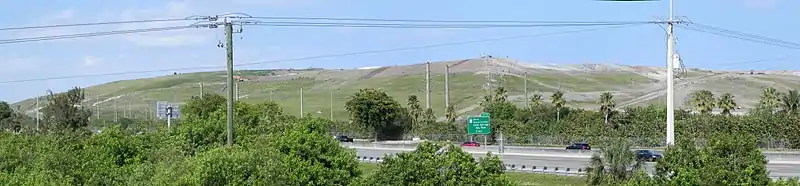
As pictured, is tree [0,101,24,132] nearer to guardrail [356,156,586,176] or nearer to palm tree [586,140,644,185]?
guardrail [356,156,586,176]

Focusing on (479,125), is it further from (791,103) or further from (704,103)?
(704,103)

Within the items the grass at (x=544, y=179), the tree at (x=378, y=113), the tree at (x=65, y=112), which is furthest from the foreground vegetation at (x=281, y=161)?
the tree at (x=378, y=113)

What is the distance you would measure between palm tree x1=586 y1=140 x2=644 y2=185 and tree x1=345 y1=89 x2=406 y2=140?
60.3 m

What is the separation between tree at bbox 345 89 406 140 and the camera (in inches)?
4306

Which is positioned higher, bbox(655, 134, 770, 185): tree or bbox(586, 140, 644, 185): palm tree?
bbox(655, 134, 770, 185): tree

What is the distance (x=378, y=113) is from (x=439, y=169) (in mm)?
84090

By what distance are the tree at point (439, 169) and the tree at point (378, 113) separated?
82.5 metres

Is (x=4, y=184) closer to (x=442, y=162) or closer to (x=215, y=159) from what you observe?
(x=215, y=159)

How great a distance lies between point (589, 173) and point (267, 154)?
22501 millimetres

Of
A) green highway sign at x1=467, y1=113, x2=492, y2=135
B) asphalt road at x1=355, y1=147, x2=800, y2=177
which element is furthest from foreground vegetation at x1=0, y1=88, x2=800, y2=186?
green highway sign at x1=467, y1=113, x2=492, y2=135

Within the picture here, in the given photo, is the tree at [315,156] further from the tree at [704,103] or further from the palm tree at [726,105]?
the tree at [704,103]

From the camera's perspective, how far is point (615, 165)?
4891 cm

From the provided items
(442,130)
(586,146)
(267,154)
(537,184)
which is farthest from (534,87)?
(267,154)

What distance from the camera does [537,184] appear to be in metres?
52.3
